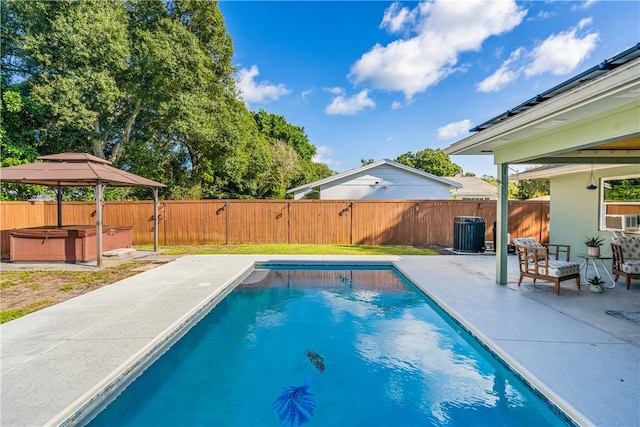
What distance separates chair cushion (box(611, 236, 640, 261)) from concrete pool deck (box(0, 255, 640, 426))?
1.95 ft

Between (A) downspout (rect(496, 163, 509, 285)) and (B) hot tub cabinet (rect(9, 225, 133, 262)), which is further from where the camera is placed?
(B) hot tub cabinet (rect(9, 225, 133, 262))

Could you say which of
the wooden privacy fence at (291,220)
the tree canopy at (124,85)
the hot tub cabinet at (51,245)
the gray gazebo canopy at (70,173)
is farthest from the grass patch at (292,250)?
the tree canopy at (124,85)

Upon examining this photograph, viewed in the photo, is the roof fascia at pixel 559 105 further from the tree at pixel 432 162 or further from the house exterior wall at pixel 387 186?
the tree at pixel 432 162

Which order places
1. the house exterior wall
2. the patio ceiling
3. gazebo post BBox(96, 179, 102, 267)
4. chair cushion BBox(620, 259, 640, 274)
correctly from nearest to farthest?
1. the patio ceiling
2. chair cushion BBox(620, 259, 640, 274)
3. gazebo post BBox(96, 179, 102, 267)
4. the house exterior wall

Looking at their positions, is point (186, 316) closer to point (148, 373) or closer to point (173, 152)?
point (148, 373)

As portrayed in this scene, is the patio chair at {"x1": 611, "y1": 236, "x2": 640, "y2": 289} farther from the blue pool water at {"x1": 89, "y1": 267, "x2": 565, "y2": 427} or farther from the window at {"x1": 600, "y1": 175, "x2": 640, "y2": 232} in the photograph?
the blue pool water at {"x1": 89, "y1": 267, "x2": 565, "y2": 427}

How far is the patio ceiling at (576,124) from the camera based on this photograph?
9.49 ft

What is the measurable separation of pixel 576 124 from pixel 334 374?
4.41m

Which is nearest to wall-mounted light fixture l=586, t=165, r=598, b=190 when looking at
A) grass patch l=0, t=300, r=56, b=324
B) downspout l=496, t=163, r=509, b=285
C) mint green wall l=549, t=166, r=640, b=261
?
mint green wall l=549, t=166, r=640, b=261

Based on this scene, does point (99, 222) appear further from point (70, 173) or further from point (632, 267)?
point (632, 267)

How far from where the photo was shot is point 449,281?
6961mm

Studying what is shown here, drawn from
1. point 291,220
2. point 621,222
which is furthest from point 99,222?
point 621,222

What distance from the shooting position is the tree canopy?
41.0 feet

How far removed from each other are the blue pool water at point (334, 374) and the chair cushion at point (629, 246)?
433cm
